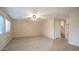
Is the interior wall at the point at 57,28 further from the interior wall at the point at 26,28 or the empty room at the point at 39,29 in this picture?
the interior wall at the point at 26,28

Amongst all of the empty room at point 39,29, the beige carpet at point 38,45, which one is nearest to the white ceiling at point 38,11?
the empty room at point 39,29

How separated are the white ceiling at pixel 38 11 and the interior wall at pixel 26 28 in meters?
0.12

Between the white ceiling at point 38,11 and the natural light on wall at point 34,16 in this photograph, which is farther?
the natural light on wall at point 34,16

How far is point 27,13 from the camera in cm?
148

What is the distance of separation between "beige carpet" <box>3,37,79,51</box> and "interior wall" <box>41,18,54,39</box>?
10 cm

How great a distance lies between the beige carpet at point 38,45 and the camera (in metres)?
1.43

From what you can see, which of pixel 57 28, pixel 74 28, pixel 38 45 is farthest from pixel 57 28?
pixel 38 45

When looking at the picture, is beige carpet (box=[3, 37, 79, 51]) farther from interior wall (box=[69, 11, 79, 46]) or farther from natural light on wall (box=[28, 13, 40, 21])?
natural light on wall (box=[28, 13, 40, 21])

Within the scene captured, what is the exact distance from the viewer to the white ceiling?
139 centimetres
